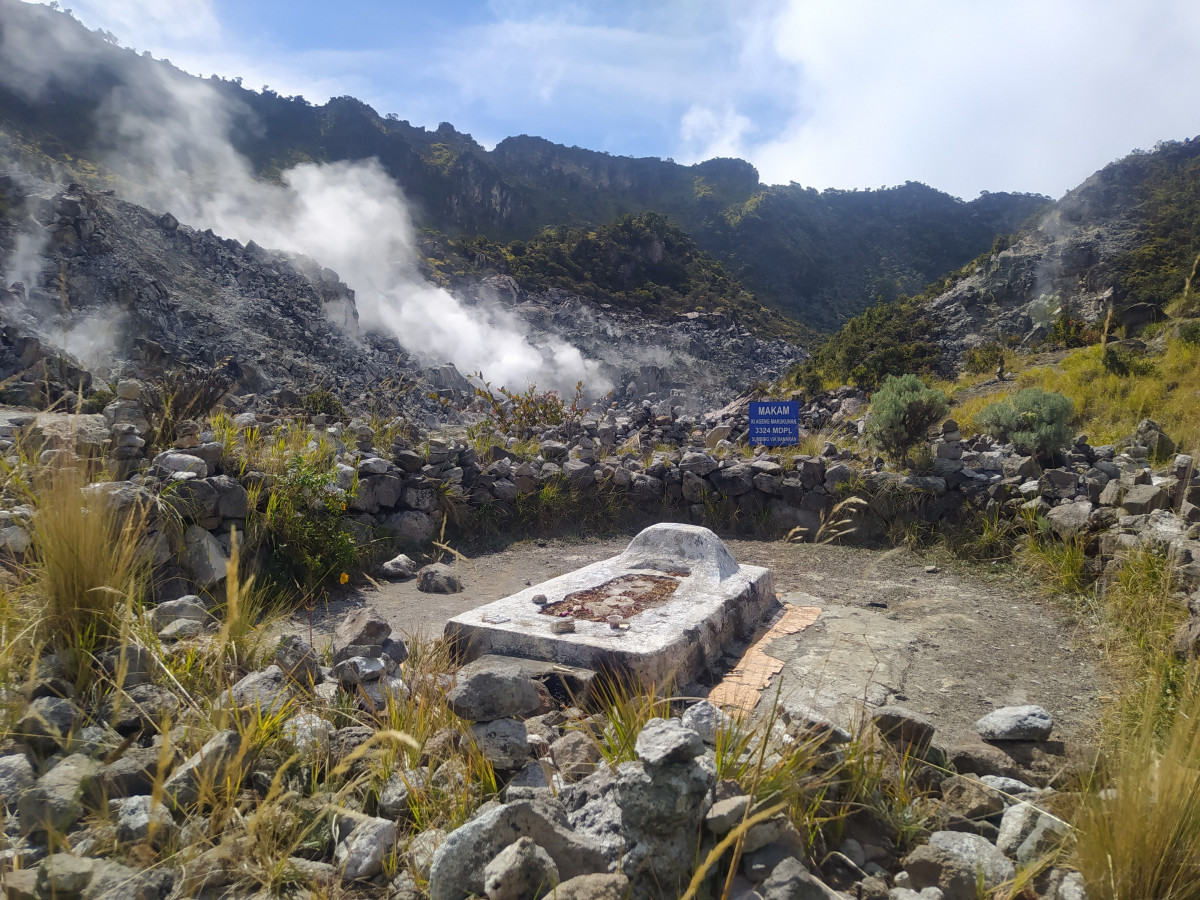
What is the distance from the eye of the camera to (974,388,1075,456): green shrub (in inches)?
293

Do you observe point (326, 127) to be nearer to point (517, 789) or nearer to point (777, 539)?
point (777, 539)

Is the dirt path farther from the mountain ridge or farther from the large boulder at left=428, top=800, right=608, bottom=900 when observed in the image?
the mountain ridge

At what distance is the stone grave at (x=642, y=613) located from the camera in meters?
3.53

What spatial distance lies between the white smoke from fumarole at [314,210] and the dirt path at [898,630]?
18.4 metres

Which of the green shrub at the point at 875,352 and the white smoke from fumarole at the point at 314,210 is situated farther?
the white smoke from fumarole at the point at 314,210

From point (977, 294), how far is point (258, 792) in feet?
78.8

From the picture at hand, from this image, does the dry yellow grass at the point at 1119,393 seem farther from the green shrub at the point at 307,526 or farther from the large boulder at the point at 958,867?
the green shrub at the point at 307,526

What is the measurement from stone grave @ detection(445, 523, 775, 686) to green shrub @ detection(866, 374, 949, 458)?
342cm

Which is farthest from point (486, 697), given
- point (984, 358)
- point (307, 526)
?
point (984, 358)

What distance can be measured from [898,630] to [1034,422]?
4.45 m

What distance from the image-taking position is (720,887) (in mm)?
1719

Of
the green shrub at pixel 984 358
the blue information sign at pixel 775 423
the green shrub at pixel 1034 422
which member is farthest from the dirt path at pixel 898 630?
the green shrub at pixel 984 358

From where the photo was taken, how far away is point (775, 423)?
28.2 feet

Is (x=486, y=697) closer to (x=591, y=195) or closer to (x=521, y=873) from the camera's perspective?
(x=521, y=873)
